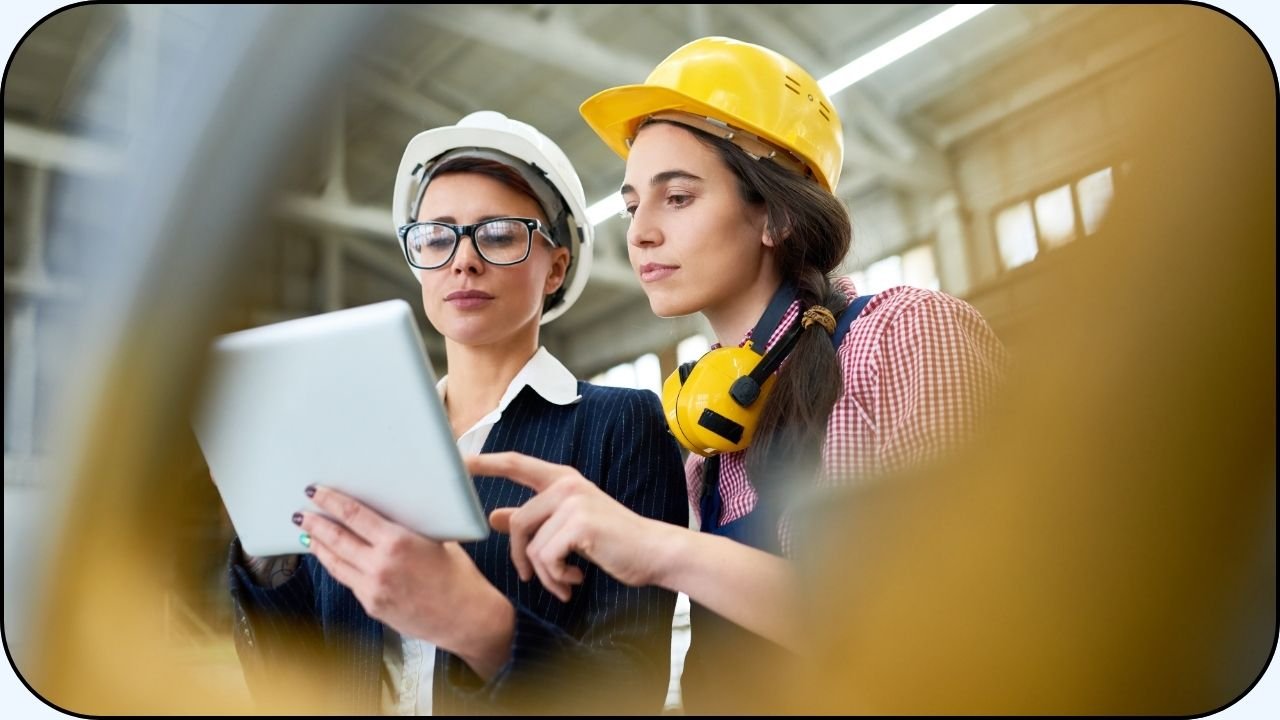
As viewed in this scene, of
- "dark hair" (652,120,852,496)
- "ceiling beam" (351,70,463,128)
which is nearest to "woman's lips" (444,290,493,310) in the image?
"dark hair" (652,120,852,496)

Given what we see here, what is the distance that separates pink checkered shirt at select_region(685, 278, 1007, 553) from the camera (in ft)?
2.24

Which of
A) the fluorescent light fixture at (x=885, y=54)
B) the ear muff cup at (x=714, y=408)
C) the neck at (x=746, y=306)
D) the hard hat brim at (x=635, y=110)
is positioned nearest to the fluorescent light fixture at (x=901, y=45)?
the fluorescent light fixture at (x=885, y=54)

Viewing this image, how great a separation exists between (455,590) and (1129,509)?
1.84 feet

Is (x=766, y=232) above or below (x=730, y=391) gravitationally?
above

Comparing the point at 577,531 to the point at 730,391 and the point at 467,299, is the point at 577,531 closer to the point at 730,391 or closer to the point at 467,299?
the point at 730,391

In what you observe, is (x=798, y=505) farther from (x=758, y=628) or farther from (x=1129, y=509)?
(x=758, y=628)

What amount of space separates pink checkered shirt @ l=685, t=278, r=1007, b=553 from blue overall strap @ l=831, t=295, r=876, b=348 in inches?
0.6

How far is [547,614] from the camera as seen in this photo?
3.28 ft

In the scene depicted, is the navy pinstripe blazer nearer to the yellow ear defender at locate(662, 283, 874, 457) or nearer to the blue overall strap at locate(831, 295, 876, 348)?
the yellow ear defender at locate(662, 283, 874, 457)

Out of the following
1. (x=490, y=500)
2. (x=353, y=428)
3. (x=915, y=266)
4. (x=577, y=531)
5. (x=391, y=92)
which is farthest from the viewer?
(x=490, y=500)

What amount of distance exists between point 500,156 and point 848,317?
51cm

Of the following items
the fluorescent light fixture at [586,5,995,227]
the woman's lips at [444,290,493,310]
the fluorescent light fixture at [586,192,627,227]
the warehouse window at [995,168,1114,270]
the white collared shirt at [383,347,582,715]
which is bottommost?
the white collared shirt at [383,347,582,715]

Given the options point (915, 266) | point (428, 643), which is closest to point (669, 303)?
point (428, 643)

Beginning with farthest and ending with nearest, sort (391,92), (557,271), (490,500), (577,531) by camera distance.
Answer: (557,271)
(490,500)
(577,531)
(391,92)
